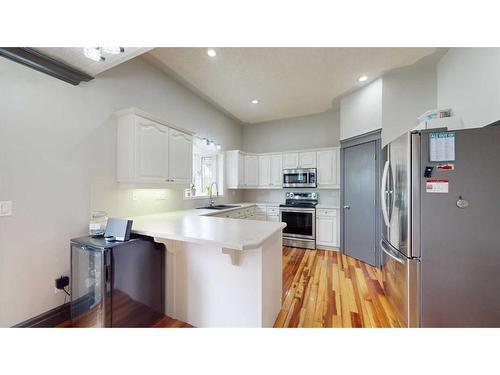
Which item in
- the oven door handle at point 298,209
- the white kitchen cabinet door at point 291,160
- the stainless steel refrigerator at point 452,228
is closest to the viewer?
the stainless steel refrigerator at point 452,228

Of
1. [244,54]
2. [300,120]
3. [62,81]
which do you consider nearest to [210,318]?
[62,81]

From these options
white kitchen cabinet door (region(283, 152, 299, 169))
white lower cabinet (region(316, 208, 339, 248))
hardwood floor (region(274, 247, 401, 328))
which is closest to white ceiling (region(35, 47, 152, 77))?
hardwood floor (region(274, 247, 401, 328))

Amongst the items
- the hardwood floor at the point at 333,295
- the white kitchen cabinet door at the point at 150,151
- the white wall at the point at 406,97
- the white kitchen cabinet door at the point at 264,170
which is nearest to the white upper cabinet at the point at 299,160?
the white kitchen cabinet door at the point at 264,170

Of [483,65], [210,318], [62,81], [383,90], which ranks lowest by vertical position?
[210,318]

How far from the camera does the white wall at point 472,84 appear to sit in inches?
69.2

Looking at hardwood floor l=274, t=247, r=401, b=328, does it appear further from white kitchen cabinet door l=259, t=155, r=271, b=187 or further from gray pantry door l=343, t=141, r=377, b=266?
white kitchen cabinet door l=259, t=155, r=271, b=187

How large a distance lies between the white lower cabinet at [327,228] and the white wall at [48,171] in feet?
11.1

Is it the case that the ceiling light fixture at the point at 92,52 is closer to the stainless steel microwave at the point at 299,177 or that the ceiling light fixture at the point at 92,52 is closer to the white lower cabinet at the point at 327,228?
the stainless steel microwave at the point at 299,177

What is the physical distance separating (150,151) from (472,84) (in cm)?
366

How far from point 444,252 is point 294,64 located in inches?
103

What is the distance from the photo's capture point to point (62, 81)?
1.77 meters

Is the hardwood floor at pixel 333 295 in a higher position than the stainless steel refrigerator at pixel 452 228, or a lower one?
lower

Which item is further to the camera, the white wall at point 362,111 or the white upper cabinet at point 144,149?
the white wall at point 362,111

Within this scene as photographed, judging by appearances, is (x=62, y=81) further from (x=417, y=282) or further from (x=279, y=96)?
(x=417, y=282)
